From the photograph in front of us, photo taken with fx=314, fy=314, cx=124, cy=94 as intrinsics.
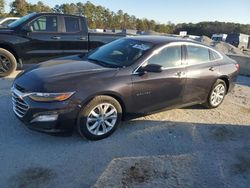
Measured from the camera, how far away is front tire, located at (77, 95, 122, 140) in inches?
183

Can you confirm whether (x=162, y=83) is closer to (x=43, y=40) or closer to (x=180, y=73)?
(x=180, y=73)

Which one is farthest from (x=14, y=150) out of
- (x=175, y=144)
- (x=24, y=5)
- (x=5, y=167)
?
(x=24, y=5)

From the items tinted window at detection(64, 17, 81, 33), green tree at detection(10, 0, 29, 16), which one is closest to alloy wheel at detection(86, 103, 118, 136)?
tinted window at detection(64, 17, 81, 33)

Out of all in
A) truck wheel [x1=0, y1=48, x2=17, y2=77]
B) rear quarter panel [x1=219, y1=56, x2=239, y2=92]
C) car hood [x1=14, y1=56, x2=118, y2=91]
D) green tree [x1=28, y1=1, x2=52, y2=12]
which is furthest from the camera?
green tree [x1=28, y1=1, x2=52, y2=12]

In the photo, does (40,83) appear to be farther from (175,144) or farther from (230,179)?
(230,179)

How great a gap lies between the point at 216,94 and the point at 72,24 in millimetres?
4973

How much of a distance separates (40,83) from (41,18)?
5.05 m

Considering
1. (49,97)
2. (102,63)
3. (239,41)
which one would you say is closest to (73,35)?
(102,63)

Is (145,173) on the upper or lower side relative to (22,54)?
lower

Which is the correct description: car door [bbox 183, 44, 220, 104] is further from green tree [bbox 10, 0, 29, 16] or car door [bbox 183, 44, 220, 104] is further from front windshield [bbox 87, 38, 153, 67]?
green tree [bbox 10, 0, 29, 16]

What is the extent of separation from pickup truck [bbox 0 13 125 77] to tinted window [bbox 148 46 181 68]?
172 inches

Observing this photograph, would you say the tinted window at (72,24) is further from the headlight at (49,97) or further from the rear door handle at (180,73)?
the headlight at (49,97)

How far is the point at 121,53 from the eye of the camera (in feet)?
18.3

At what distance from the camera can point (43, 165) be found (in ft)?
13.4
